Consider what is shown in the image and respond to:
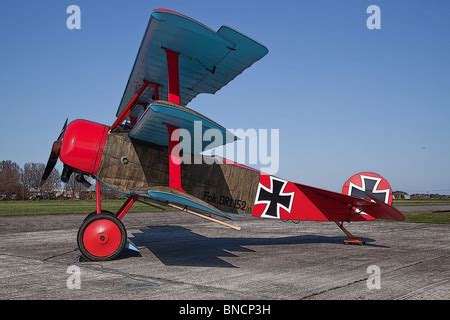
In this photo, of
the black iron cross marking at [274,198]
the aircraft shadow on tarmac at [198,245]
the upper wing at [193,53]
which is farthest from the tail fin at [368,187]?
the upper wing at [193,53]

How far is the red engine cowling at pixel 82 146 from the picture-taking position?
321 inches

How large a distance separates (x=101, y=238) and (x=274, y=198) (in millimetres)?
3868

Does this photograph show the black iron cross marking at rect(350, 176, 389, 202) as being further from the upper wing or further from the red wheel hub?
the red wheel hub

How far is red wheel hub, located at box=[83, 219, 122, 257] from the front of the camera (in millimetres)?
7941

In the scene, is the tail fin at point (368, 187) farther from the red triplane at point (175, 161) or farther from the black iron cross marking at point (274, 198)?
the black iron cross marking at point (274, 198)

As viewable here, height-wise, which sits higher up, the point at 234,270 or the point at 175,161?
the point at 175,161

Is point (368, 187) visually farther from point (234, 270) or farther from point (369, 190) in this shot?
point (234, 270)

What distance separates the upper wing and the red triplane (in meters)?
0.02

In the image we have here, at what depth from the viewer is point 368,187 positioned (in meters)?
10.8

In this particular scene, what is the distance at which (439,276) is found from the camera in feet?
21.7

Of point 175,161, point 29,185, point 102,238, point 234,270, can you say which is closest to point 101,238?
point 102,238

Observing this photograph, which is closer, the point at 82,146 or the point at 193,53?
the point at 193,53

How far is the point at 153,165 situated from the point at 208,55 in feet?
8.14

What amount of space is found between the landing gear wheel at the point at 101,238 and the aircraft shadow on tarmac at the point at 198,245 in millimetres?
949
